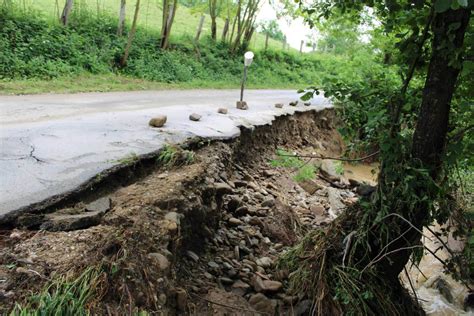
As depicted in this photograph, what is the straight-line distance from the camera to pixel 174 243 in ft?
11.1

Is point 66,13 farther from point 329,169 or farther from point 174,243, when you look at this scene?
point 174,243

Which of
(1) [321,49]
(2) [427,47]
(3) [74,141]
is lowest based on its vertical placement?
(3) [74,141]

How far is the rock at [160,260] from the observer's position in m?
2.95

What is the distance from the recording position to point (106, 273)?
2.54 m

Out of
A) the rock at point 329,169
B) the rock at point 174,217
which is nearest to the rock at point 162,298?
the rock at point 174,217

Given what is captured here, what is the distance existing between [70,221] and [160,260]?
28.9 inches

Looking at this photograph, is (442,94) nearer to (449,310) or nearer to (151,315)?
(151,315)

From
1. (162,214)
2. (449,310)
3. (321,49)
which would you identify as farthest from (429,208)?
(321,49)

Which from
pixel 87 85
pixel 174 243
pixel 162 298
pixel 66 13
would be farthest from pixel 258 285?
pixel 66 13

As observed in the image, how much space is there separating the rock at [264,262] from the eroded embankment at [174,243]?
1 cm

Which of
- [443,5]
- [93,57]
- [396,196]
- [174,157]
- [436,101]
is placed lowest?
[174,157]

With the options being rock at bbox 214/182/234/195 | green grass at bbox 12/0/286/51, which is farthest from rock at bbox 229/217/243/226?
green grass at bbox 12/0/286/51

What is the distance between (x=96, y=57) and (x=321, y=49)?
28994 millimetres

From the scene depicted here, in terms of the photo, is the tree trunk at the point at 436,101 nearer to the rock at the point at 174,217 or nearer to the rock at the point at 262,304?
the rock at the point at 262,304
